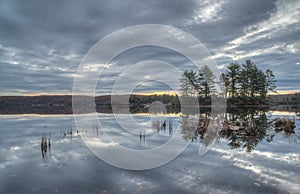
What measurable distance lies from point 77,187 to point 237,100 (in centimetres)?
6873

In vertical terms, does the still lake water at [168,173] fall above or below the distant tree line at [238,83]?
below

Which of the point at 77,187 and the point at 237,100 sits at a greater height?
the point at 237,100

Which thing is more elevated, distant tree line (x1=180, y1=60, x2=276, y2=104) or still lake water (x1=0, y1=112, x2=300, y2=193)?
distant tree line (x1=180, y1=60, x2=276, y2=104)

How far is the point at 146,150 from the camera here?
14.6m

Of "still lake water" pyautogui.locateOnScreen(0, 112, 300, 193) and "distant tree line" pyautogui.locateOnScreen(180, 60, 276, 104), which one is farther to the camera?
"distant tree line" pyautogui.locateOnScreen(180, 60, 276, 104)

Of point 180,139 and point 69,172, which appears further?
point 180,139

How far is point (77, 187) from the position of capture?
837 cm

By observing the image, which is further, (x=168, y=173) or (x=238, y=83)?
(x=238, y=83)

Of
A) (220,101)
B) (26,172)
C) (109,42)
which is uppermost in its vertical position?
(109,42)

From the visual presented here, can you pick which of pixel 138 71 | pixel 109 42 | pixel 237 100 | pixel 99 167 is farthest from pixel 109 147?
pixel 237 100

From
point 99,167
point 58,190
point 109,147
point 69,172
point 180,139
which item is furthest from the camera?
point 180,139

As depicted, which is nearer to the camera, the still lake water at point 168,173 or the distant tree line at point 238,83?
the still lake water at point 168,173

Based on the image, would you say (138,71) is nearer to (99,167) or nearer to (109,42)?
(109,42)

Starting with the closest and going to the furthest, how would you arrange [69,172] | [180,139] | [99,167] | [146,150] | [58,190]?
1. [58,190]
2. [69,172]
3. [99,167]
4. [146,150]
5. [180,139]
